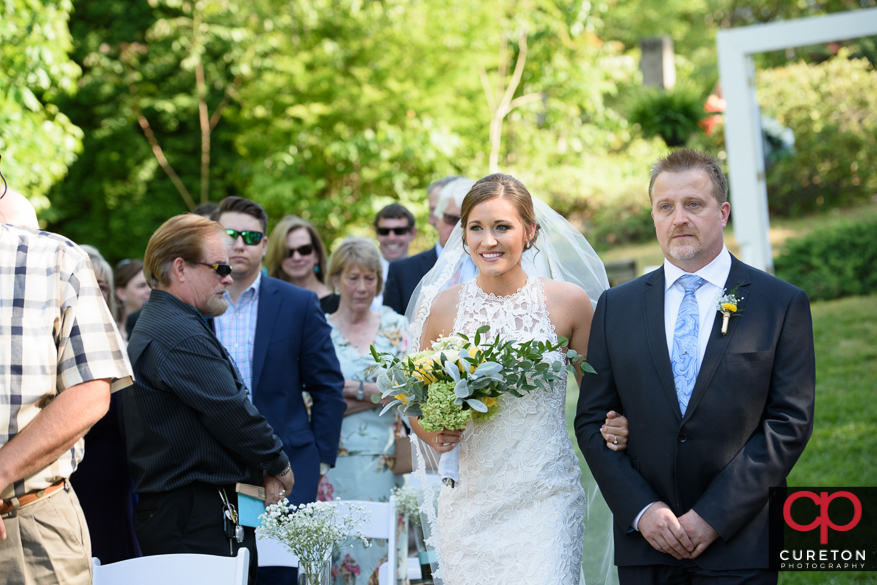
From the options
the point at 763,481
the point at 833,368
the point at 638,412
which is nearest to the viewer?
the point at 763,481

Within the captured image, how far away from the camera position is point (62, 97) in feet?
53.0

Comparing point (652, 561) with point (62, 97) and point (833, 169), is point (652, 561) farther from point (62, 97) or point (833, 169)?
point (62, 97)

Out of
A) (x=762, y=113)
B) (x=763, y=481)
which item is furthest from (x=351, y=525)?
(x=762, y=113)

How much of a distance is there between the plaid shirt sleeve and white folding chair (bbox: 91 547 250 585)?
732 mm

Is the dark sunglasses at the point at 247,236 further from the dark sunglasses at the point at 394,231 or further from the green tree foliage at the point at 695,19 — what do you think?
the green tree foliage at the point at 695,19

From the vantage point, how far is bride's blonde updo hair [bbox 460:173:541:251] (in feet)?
11.9

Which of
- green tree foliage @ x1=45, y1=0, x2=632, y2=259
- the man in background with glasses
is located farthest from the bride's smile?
green tree foliage @ x1=45, y1=0, x2=632, y2=259

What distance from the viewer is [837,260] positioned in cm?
1188

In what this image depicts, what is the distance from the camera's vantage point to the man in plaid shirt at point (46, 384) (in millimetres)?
2520

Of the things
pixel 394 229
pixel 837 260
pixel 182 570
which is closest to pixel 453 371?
pixel 182 570

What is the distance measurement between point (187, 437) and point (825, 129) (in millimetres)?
12046

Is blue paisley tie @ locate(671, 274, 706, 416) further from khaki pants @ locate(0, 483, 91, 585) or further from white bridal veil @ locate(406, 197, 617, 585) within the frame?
khaki pants @ locate(0, 483, 91, 585)

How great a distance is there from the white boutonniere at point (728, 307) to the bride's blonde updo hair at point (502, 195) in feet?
3.26

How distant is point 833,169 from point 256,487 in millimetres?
12161
